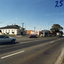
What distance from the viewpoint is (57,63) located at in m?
5.27

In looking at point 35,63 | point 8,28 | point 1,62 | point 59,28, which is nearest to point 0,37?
point 8,28

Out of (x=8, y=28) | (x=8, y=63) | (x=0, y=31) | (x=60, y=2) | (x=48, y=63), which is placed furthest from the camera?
(x=8, y=28)

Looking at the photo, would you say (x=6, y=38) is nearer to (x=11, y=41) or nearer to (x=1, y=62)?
(x=11, y=41)

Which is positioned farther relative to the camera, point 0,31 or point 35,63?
point 0,31

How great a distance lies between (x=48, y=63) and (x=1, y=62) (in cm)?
272

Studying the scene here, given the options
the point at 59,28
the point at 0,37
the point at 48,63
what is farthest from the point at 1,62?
the point at 59,28

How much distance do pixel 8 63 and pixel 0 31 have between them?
10.9 metres

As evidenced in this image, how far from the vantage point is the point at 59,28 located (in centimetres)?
8800

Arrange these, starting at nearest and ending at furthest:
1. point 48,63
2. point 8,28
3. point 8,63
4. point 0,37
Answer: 1. point 8,63
2. point 48,63
3. point 0,37
4. point 8,28

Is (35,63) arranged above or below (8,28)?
below

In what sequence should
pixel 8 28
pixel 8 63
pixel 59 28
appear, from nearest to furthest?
pixel 8 63 < pixel 8 28 < pixel 59 28

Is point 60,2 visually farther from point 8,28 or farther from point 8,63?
point 8,28

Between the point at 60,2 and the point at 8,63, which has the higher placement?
the point at 60,2

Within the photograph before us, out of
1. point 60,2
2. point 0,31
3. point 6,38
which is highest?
point 60,2
